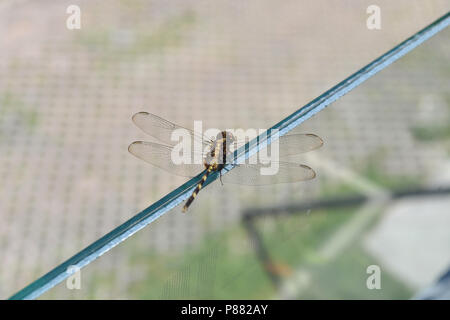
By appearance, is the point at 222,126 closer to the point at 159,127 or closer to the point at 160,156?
the point at 159,127

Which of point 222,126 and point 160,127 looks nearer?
point 160,127

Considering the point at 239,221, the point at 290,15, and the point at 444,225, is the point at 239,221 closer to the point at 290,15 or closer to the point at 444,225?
the point at 444,225

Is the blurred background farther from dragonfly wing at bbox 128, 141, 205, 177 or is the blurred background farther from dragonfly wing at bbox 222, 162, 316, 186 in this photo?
dragonfly wing at bbox 128, 141, 205, 177

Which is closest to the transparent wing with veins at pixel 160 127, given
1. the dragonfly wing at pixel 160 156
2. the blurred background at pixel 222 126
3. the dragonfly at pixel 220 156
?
the dragonfly at pixel 220 156

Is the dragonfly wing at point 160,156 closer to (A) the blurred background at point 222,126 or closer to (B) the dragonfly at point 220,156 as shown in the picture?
(B) the dragonfly at point 220,156

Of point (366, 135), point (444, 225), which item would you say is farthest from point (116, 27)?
point (444, 225)

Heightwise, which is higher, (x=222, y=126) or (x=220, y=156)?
(x=222, y=126)

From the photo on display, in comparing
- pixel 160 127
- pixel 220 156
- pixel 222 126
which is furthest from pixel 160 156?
pixel 222 126
